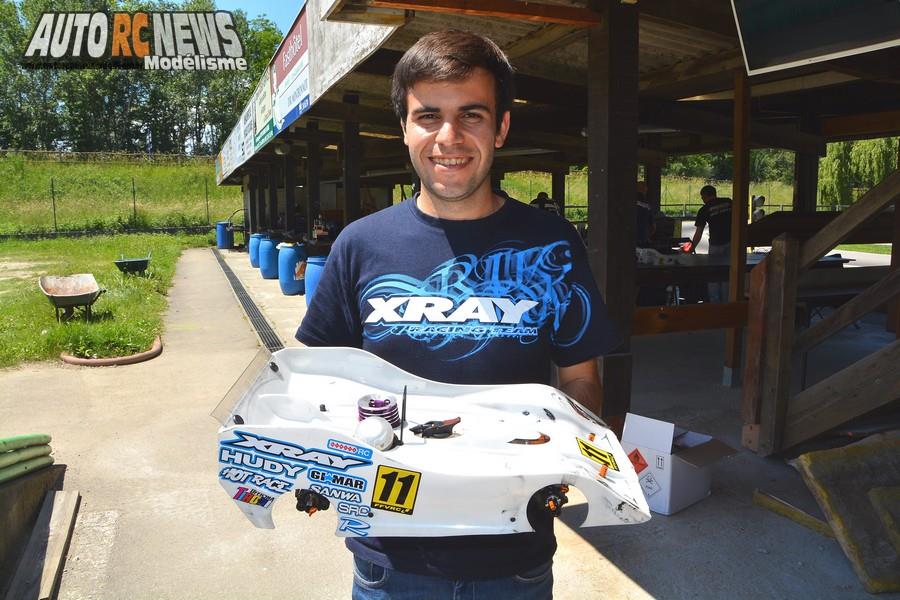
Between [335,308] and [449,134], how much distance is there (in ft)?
1.85

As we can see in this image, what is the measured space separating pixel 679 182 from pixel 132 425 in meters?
58.0

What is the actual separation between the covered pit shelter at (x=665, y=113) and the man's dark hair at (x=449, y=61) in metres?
2.07

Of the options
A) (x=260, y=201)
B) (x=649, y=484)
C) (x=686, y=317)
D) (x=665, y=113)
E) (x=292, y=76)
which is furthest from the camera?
(x=260, y=201)

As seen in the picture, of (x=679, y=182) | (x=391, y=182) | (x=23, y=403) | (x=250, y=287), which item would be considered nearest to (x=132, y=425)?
(x=23, y=403)

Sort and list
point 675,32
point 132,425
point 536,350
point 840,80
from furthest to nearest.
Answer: point 840,80
point 132,425
point 675,32
point 536,350

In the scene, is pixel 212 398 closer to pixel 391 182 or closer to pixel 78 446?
pixel 78 446

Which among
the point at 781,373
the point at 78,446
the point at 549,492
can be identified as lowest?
the point at 78,446

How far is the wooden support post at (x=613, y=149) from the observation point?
4148 mm

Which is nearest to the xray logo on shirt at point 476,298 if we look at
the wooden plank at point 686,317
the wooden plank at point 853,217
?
the wooden plank at point 853,217

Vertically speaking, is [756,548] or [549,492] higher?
[549,492]

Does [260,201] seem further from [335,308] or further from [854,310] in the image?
[335,308]

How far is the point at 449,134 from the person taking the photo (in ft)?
5.49

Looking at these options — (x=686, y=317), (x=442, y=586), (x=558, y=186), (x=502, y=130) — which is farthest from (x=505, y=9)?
(x=558, y=186)

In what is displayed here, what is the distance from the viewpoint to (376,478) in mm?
1503
